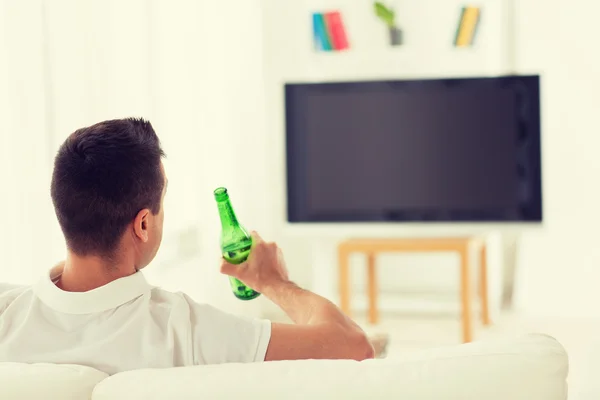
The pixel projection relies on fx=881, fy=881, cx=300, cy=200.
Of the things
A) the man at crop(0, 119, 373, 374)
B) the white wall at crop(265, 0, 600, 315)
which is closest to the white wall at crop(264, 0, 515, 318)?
the white wall at crop(265, 0, 600, 315)

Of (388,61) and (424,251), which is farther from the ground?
(388,61)

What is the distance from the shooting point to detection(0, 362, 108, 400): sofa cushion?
1268 millimetres

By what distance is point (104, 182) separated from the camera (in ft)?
4.81

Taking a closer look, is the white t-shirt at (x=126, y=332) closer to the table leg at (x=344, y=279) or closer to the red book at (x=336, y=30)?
the table leg at (x=344, y=279)

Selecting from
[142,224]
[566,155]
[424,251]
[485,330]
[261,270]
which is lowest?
[485,330]

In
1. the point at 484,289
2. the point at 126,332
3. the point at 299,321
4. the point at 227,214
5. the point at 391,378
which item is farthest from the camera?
the point at 484,289

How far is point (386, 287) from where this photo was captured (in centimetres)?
540

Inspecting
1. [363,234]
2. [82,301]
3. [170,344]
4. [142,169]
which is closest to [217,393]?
[170,344]

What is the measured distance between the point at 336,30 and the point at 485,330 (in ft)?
6.10

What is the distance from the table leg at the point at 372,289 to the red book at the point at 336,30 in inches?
47.6

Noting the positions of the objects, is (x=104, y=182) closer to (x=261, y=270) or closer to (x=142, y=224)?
(x=142, y=224)

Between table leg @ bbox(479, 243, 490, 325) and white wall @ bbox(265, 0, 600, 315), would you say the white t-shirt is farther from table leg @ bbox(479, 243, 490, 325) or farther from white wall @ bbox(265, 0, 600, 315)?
table leg @ bbox(479, 243, 490, 325)

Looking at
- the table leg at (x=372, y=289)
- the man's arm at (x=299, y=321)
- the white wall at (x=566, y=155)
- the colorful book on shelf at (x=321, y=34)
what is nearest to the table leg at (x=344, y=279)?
the table leg at (x=372, y=289)

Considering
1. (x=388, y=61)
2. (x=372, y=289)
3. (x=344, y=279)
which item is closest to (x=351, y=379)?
(x=344, y=279)
